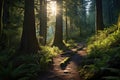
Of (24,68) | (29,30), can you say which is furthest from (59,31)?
(24,68)

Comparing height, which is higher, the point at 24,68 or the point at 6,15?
the point at 6,15

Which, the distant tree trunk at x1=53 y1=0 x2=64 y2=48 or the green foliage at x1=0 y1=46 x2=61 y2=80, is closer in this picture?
the green foliage at x1=0 y1=46 x2=61 y2=80

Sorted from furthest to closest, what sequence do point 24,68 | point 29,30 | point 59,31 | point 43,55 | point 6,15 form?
point 59,31 → point 6,15 → point 29,30 → point 43,55 → point 24,68

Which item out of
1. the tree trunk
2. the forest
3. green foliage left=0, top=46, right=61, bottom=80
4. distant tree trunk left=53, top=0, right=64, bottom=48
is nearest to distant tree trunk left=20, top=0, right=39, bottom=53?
the forest

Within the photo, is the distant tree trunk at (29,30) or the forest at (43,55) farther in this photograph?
the distant tree trunk at (29,30)

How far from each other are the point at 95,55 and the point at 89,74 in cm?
324

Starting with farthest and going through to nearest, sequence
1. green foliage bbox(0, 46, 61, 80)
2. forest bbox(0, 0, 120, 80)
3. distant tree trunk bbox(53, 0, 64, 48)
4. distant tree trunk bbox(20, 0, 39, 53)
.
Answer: distant tree trunk bbox(53, 0, 64, 48), distant tree trunk bbox(20, 0, 39, 53), green foliage bbox(0, 46, 61, 80), forest bbox(0, 0, 120, 80)

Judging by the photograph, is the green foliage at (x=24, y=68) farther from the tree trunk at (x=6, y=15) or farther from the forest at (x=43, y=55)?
the tree trunk at (x=6, y=15)

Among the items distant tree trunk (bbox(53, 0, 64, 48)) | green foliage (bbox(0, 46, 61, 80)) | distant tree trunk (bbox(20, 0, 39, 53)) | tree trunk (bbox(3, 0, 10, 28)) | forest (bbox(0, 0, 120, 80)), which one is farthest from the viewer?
distant tree trunk (bbox(53, 0, 64, 48))

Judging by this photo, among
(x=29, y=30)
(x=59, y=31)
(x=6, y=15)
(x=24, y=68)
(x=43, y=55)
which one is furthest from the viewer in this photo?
(x=59, y=31)

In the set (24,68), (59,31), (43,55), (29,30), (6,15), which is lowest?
(24,68)

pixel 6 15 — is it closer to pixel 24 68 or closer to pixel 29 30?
pixel 29 30

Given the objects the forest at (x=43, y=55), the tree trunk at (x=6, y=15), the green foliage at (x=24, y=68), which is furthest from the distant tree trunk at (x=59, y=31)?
the green foliage at (x=24, y=68)

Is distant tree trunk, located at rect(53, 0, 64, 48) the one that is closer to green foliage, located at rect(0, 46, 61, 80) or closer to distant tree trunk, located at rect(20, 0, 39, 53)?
distant tree trunk, located at rect(20, 0, 39, 53)
